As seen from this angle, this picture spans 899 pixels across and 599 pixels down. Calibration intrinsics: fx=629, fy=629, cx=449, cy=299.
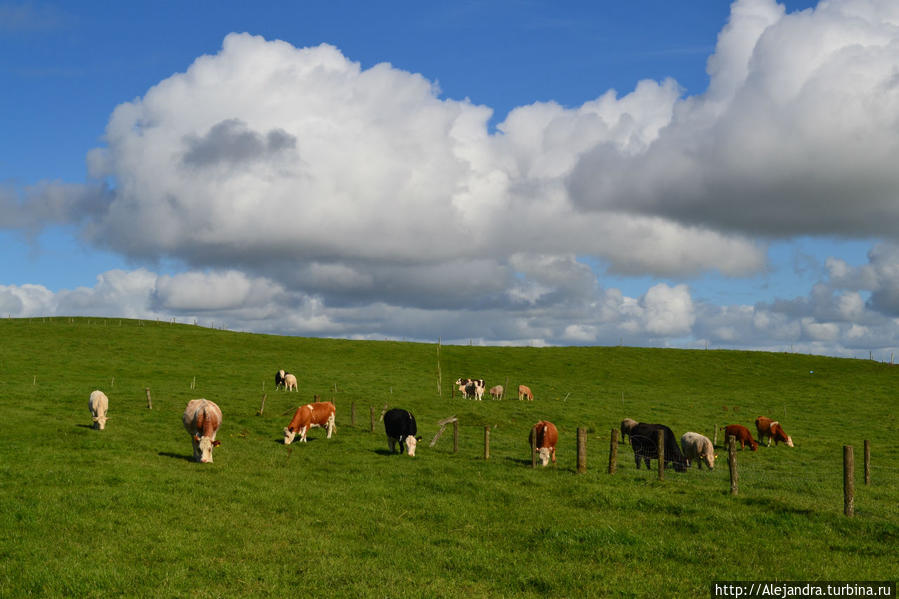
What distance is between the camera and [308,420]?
2798 cm

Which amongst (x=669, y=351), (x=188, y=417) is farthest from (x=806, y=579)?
(x=669, y=351)

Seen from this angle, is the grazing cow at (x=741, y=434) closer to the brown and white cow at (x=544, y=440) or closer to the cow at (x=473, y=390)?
the brown and white cow at (x=544, y=440)

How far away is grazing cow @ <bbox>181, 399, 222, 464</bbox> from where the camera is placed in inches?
864

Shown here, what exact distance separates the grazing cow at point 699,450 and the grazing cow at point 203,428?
20143 mm

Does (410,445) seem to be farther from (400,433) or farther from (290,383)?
(290,383)

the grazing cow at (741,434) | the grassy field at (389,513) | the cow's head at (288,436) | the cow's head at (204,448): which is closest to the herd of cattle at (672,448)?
the grassy field at (389,513)

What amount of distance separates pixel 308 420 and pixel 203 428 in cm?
609

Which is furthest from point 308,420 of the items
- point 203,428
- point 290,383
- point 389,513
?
point 290,383

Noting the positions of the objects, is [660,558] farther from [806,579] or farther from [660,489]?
[660,489]

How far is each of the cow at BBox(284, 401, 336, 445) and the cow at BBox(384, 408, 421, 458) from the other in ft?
12.9

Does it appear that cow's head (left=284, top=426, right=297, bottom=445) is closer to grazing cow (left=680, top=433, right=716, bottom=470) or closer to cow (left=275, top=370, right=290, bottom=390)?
grazing cow (left=680, top=433, right=716, bottom=470)

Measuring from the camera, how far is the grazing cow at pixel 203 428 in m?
21.9

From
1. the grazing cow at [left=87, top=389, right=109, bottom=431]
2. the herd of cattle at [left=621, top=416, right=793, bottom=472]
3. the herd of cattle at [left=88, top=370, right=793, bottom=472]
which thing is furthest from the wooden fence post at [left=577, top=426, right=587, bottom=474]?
the grazing cow at [left=87, top=389, right=109, bottom=431]

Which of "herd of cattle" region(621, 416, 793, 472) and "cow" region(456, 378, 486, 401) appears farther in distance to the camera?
"cow" region(456, 378, 486, 401)
